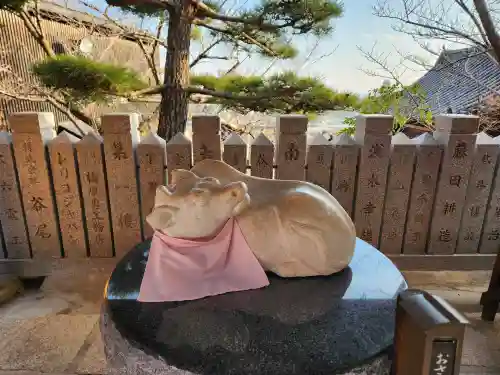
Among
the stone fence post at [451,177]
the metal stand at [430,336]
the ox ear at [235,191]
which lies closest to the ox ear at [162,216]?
the ox ear at [235,191]

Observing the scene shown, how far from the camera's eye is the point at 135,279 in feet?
4.76

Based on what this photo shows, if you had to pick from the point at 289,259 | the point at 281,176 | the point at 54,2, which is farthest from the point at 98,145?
the point at 54,2

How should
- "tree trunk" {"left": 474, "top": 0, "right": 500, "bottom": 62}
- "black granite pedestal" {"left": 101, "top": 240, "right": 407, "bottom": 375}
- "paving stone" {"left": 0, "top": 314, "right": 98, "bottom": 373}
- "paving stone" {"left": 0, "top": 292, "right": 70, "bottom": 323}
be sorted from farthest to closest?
"tree trunk" {"left": 474, "top": 0, "right": 500, "bottom": 62}, "paving stone" {"left": 0, "top": 292, "right": 70, "bottom": 323}, "paving stone" {"left": 0, "top": 314, "right": 98, "bottom": 373}, "black granite pedestal" {"left": 101, "top": 240, "right": 407, "bottom": 375}

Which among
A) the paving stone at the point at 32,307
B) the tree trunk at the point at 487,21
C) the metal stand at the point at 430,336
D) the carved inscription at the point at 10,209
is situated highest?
the tree trunk at the point at 487,21

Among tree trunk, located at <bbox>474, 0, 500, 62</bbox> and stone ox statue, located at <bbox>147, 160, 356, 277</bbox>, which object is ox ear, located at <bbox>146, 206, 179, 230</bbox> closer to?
stone ox statue, located at <bbox>147, 160, 356, 277</bbox>

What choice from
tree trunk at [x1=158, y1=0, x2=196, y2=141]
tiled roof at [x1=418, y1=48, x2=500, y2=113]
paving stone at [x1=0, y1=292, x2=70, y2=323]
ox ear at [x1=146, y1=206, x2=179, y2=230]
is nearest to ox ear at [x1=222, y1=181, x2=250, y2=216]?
ox ear at [x1=146, y1=206, x2=179, y2=230]

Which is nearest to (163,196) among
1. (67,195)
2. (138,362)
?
(138,362)

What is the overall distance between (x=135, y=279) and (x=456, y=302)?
7.15 ft

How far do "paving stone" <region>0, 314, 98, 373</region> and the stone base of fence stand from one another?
555 mm

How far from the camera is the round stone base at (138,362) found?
1.09 meters

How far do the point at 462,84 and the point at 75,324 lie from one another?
6481 mm

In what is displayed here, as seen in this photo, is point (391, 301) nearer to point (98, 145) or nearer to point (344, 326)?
point (344, 326)

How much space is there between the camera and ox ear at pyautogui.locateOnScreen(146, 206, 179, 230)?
1307mm

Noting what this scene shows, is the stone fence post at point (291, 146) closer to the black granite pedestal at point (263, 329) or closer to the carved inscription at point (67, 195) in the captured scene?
the black granite pedestal at point (263, 329)
